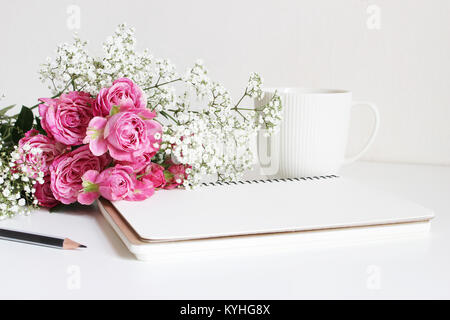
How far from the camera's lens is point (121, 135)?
68cm

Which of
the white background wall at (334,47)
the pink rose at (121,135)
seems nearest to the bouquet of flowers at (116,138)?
the pink rose at (121,135)

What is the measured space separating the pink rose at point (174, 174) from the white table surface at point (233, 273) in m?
0.14

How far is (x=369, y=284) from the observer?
0.52 meters

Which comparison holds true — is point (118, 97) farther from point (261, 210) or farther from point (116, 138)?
point (261, 210)

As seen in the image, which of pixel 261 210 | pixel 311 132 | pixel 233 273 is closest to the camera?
pixel 233 273

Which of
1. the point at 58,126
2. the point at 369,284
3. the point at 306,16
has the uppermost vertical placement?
the point at 306,16

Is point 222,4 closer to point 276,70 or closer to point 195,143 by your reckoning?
point 276,70

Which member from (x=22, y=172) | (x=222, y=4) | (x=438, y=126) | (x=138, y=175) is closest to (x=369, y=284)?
(x=138, y=175)

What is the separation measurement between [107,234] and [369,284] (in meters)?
0.31

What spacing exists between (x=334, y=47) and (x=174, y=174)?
1.98 ft

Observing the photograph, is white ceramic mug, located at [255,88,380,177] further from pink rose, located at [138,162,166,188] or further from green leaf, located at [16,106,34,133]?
green leaf, located at [16,106,34,133]

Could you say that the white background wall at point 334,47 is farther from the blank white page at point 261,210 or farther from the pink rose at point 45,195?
the pink rose at point 45,195

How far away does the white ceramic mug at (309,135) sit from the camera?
0.88 m

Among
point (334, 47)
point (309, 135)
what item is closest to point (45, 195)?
point (309, 135)
